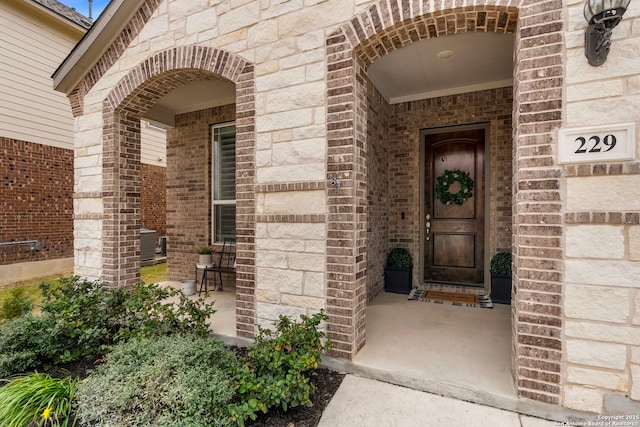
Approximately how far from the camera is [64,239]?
7.16 m

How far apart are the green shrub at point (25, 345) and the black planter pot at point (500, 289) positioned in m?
4.92

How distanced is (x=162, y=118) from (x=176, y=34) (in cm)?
239

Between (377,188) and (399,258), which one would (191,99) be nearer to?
(377,188)

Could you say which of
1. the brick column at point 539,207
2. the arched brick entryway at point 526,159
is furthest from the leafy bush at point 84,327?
the brick column at point 539,207

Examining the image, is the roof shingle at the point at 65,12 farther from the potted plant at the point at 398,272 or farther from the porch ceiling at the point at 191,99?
the potted plant at the point at 398,272

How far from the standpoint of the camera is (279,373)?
2.08 metres

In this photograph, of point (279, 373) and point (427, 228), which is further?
point (427, 228)

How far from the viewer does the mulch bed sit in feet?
6.55

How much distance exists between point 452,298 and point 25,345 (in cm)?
470

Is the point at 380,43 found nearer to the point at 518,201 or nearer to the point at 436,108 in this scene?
the point at 518,201

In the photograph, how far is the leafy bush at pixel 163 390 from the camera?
1868mm

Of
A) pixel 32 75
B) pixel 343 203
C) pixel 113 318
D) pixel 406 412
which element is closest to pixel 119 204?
pixel 113 318

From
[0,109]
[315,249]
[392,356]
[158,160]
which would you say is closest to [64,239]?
[0,109]

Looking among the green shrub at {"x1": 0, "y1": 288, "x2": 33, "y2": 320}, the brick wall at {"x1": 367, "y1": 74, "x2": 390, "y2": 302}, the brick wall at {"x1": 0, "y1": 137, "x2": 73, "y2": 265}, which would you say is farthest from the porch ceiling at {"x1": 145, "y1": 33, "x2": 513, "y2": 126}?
the brick wall at {"x1": 0, "y1": 137, "x2": 73, "y2": 265}
